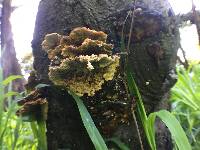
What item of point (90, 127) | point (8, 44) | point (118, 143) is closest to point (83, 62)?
point (90, 127)

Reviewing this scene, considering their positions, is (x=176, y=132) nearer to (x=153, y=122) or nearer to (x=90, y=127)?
(x=153, y=122)

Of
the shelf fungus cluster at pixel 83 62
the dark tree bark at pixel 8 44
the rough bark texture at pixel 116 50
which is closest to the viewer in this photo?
the shelf fungus cluster at pixel 83 62

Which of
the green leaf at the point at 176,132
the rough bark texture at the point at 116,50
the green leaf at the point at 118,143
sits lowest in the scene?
the green leaf at the point at 118,143

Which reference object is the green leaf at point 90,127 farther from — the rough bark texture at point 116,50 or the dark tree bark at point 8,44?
the dark tree bark at point 8,44

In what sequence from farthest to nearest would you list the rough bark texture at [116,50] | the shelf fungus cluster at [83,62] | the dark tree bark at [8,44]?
the dark tree bark at [8,44]
the rough bark texture at [116,50]
the shelf fungus cluster at [83,62]

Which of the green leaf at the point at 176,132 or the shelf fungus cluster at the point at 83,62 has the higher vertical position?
the shelf fungus cluster at the point at 83,62

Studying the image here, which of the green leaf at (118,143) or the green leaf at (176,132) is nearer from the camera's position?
the green leaf at (176,132)

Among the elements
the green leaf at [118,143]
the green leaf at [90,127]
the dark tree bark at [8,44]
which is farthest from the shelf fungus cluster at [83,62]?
the dark tree bark at [8,44]
